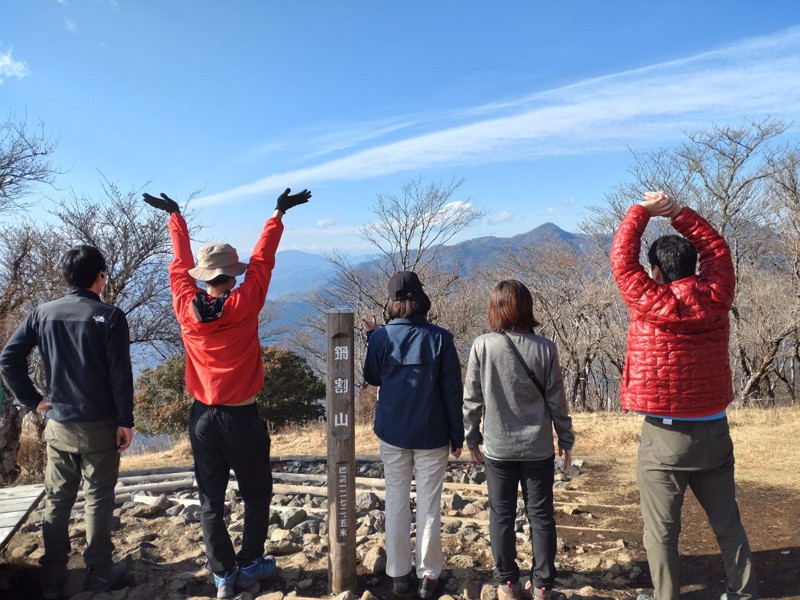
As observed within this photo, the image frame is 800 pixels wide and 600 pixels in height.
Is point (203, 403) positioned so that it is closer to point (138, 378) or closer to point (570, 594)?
point (570, 594)

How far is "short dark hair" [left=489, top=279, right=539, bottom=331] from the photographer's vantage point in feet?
9.81

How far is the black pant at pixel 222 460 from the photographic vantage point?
3098mm

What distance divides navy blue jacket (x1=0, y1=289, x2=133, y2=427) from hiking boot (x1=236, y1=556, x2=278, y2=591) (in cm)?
110

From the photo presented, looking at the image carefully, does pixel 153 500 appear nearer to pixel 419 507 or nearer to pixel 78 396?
pixel 78 396

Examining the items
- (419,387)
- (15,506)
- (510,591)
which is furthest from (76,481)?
(510,591)

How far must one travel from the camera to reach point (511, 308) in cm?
299

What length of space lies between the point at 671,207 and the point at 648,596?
2.12m

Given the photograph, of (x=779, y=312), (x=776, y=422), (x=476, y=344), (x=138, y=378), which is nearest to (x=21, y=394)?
(x=476, y=344)

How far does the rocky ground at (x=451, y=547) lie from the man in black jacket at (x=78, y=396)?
1.36 ft

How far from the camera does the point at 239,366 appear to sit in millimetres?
3080

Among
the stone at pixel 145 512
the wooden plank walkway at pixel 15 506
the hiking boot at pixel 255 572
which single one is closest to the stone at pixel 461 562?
the hiking boot at pixel 255 572

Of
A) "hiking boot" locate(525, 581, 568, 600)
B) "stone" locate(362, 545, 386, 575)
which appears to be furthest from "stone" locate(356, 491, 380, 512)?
"hiking boot" locate(525, 581, 568, 600)

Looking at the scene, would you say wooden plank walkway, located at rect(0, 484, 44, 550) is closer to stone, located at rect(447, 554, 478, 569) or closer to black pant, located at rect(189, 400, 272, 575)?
black pant, located at rect(189, 400, 272, 575)

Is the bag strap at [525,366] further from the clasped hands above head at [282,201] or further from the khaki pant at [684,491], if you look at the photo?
the clasped hands above head at [282,201]
